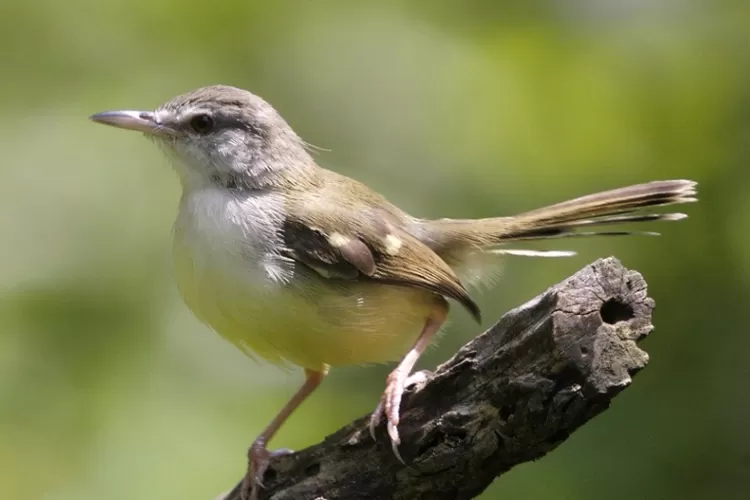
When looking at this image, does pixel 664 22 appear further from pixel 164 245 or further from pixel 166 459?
pixel 166 459

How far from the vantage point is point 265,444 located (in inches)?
116

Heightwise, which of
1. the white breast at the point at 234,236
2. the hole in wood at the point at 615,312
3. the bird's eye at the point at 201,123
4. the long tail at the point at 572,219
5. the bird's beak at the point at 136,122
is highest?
the bird's eye at the point at 201,123

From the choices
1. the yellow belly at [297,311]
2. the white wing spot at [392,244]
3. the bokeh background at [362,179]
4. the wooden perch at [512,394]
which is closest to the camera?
the wooden perch at [512,394]

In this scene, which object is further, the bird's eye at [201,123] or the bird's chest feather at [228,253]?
the bird's eye at [201,123]

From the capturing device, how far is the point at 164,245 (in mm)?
3602

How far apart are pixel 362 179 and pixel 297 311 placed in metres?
1.34

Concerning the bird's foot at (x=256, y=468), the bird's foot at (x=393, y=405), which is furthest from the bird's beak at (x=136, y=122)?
the bird's foot at (x=393, y=405)

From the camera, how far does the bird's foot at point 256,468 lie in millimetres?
2744

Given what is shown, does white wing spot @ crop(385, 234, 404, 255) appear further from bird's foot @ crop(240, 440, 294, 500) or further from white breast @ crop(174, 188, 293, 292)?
bird's foot @ crop(240, 440, 294, 500)

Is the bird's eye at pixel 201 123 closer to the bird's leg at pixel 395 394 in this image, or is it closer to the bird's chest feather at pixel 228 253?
the bird's chest feather at pixel 228 253

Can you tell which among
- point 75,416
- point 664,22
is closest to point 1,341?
point 75,416

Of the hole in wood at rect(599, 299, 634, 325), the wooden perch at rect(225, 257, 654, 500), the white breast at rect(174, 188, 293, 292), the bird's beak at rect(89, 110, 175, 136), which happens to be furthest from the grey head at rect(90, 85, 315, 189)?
the hole in wood at rect(599, 299, 634, 325)

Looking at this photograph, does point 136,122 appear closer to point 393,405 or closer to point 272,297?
point 272,297

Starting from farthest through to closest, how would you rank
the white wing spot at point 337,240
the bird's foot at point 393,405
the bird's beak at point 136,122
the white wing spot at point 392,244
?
1. the bird's beak at point 136,122
2. the white wing spot at point 392,244
3. the white wing spot at point 337,240
4. the bird's foot at point 393,405
